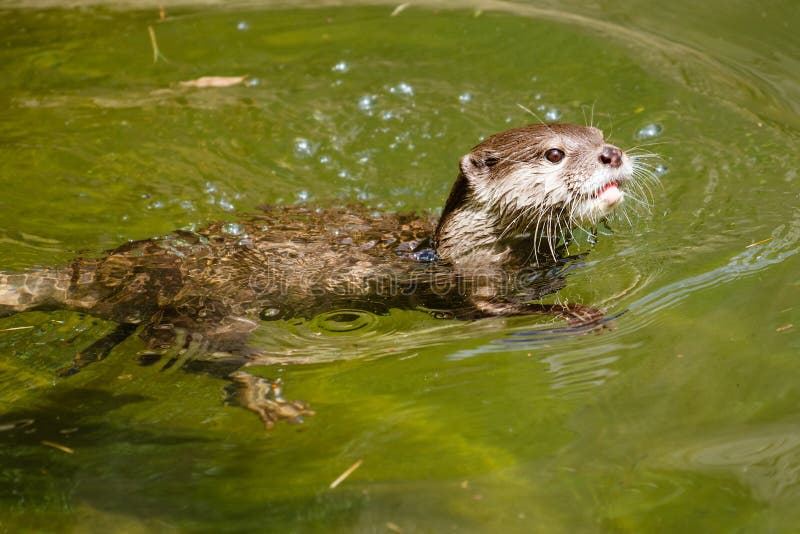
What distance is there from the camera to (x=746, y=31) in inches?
185

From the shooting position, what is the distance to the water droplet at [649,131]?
4.18 m

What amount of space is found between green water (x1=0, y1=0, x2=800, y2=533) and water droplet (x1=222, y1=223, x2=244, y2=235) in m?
0.45

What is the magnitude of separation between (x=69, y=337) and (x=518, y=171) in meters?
1.62

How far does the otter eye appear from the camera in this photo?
2.97 metres

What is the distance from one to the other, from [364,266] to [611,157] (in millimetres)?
919

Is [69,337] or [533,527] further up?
[69,337]

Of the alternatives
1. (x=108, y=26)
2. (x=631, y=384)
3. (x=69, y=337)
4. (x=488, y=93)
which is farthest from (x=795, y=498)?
(x=108, y=26)

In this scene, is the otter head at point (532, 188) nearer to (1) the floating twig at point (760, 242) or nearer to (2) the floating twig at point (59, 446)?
(1) the floating twig at point (760, 242)

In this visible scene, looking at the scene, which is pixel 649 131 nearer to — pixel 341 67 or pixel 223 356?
pixel 341 67

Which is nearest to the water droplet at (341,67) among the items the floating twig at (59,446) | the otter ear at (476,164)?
the otter ear at (476,164)

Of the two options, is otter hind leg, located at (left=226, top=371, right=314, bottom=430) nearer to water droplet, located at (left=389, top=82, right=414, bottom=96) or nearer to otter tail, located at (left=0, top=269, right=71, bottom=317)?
otter tail, located at (left=0, top=269, right=71, bottom=317)

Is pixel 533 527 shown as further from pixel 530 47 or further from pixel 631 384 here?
pixel 530 47

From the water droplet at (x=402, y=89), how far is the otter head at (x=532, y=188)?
1.56m

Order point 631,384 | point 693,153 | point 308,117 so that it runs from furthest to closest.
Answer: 1. point 308,117
2. point 693,153
3. point 631,384
